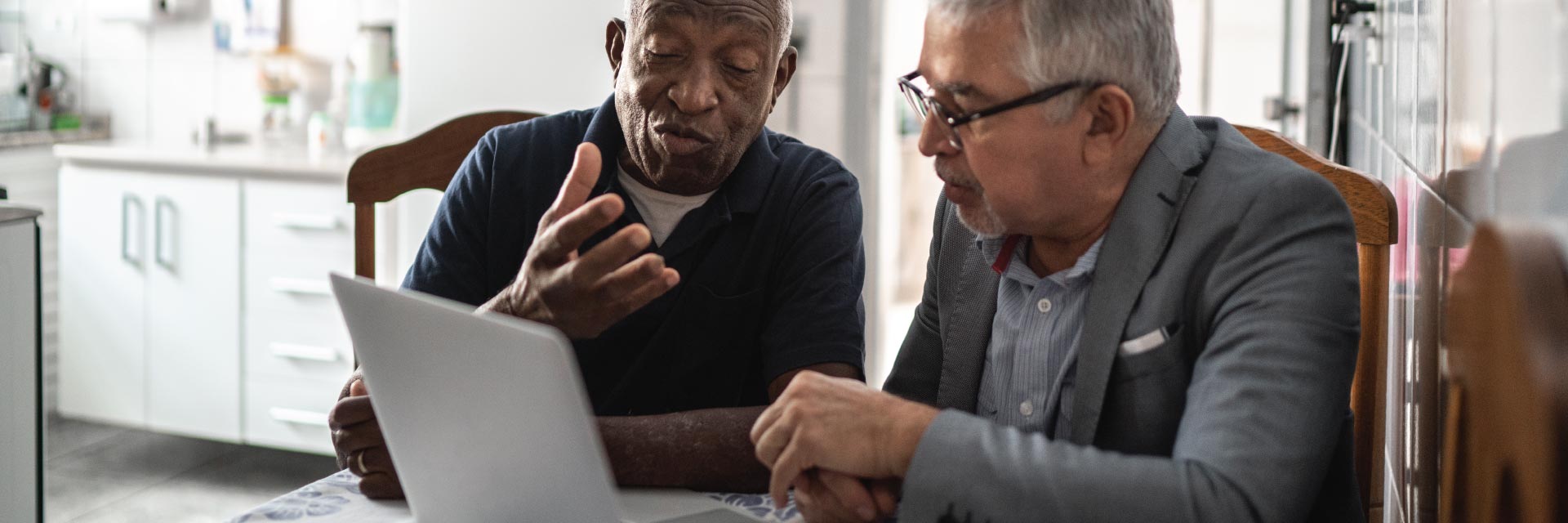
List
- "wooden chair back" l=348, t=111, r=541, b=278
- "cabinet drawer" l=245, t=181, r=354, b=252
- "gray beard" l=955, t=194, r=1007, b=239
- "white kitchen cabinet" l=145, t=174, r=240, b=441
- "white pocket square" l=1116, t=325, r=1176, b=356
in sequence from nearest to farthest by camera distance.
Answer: "white pocket square" l=1116, t=325, r=1176, b=356 → "gray beard" l=955, t=194, r=1007, b=239 → "wooden chair back" l=348, t=111, r=541, b=278 → "cabinet drawer" l=245, t=181, r=354, b=252 → "white kitchen cabinet" l=145, t=174, r=240, b=441

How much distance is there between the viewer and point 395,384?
0.87 meters

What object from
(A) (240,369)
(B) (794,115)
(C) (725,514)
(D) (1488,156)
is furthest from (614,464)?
(A) (240,369)

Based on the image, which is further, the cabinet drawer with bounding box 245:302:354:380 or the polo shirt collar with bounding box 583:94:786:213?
the cabinet drawer with bounding box 245:302:354:380

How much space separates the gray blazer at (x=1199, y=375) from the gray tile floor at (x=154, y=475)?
8.33 feet

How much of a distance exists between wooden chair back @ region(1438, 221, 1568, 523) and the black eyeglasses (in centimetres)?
31

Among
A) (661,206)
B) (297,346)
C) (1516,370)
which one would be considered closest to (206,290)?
(297,346)

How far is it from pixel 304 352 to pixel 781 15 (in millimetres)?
2336

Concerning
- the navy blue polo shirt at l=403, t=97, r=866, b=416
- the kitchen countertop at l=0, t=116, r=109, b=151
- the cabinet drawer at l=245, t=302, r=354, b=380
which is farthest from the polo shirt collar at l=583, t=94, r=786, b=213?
the kitchen countertop at l=0, t=116, r=109, b=151

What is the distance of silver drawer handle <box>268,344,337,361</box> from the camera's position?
3.25 meters

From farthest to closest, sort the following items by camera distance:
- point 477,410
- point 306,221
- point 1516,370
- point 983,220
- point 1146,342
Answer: point 306,221
point 983,220
point 1146,342
point 477,410
point 1516,370

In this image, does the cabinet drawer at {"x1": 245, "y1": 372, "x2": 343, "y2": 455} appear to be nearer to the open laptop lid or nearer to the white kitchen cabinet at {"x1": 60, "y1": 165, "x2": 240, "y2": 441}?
the white kitchen cabinet at {"x1": 60, "y1": 165, "x2": 240, "y2": 441}

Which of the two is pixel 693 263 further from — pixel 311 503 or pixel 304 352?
pixel 304 352

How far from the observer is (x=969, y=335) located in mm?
1112

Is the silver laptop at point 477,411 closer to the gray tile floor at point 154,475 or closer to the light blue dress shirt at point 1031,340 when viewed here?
the light blue dress shirt at point 1031,340
